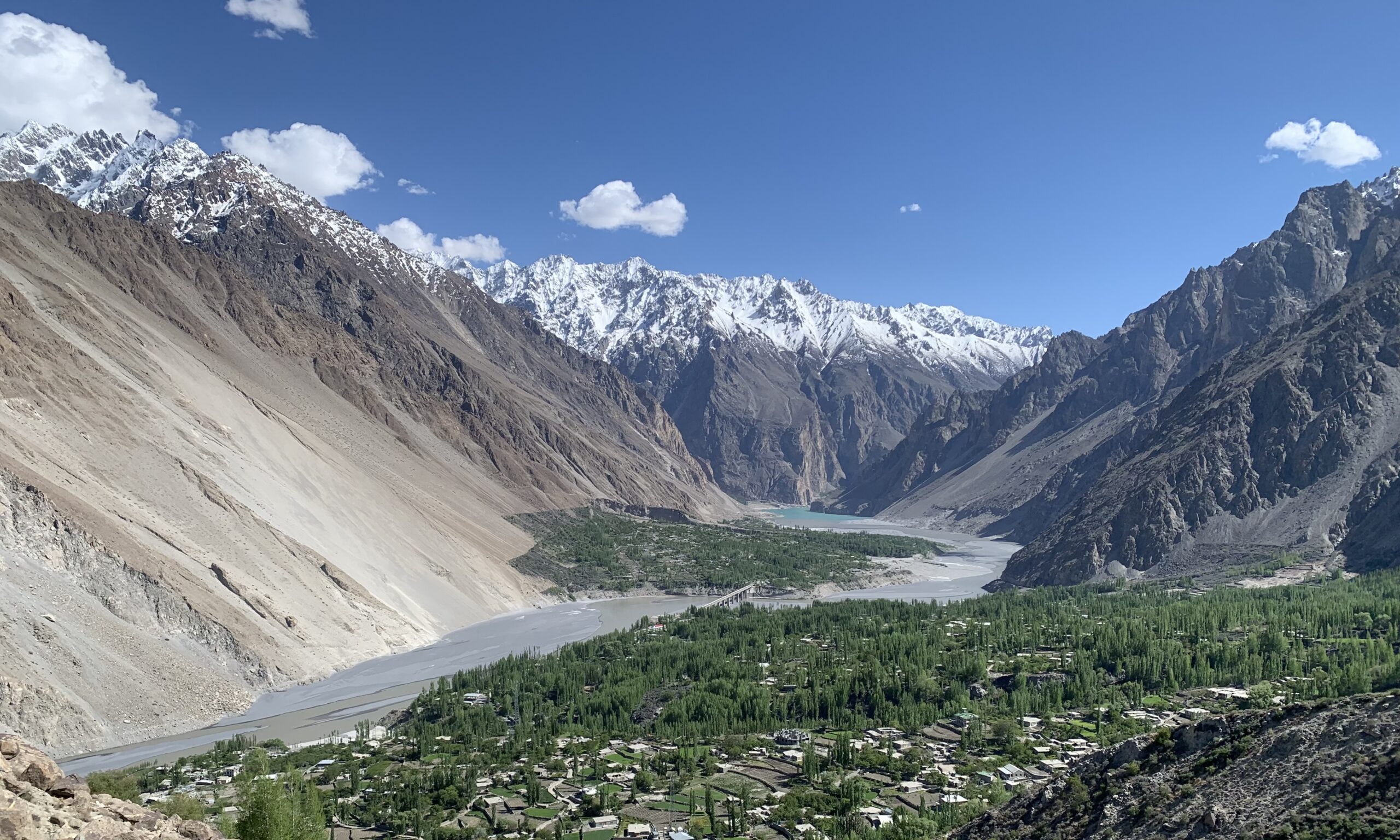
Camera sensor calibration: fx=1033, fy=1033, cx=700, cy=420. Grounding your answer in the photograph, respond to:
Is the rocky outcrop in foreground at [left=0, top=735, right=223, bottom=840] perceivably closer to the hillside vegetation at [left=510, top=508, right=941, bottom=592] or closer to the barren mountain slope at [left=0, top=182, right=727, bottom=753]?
the barren mountain slope at [left=0, top=182, right=727, bottom=753]

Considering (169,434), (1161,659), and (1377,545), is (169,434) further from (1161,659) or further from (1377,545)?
(1377,545)

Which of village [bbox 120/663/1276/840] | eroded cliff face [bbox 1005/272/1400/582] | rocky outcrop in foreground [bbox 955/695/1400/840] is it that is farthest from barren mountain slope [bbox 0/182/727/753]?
eroded cliff face [bbox 1005/272/1400/582]

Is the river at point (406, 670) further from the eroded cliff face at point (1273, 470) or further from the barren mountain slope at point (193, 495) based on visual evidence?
the eroded cliff face at point (1273, 470)

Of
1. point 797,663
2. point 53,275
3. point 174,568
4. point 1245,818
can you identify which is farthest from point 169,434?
point 1245,818

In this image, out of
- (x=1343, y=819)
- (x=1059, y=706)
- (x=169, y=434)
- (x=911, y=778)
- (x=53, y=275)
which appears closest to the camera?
(x=1343, y=819)

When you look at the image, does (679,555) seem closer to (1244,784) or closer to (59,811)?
(1244,784)

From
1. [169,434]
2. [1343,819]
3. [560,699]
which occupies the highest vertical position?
[169,434]
